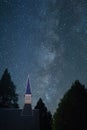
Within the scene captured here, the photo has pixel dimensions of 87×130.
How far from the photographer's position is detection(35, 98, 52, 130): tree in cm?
Answer: 3760

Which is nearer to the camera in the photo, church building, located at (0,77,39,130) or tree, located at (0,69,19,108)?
church building, located at (0,77,39,130)

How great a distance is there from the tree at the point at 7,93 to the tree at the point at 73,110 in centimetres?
1842

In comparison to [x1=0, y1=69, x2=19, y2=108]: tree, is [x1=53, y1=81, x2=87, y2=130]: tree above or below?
below

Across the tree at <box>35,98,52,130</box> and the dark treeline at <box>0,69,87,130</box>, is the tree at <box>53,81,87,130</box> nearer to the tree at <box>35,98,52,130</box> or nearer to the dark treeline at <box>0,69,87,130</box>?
the dark treeline at <box>0,69,87,130</box>

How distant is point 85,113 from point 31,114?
38.2 ft

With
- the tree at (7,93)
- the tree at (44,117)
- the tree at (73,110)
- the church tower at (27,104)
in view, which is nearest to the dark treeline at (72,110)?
the tree at (73,110)

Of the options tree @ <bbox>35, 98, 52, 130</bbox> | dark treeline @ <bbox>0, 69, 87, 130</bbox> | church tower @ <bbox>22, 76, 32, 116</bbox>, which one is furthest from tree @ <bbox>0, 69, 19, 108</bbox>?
dark treeline @ <bbox>0, 69, 87, 130</bbox>

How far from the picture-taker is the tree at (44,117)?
3760 centimetres

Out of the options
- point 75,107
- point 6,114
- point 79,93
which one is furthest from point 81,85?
point 6,114

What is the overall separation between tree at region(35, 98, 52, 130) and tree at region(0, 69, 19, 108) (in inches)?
242

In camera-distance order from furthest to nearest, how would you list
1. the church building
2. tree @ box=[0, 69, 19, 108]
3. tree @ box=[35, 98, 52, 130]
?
1. tree @ box=[0, 69, 19, 108]
2. tree @ box=[35, 98, 52, 130]
3. the church building

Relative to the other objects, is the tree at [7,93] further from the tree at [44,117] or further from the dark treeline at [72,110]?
the dark treeline at [72,110]

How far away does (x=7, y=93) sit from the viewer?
44.4 meters

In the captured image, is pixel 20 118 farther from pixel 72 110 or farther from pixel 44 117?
pixel 72 110
